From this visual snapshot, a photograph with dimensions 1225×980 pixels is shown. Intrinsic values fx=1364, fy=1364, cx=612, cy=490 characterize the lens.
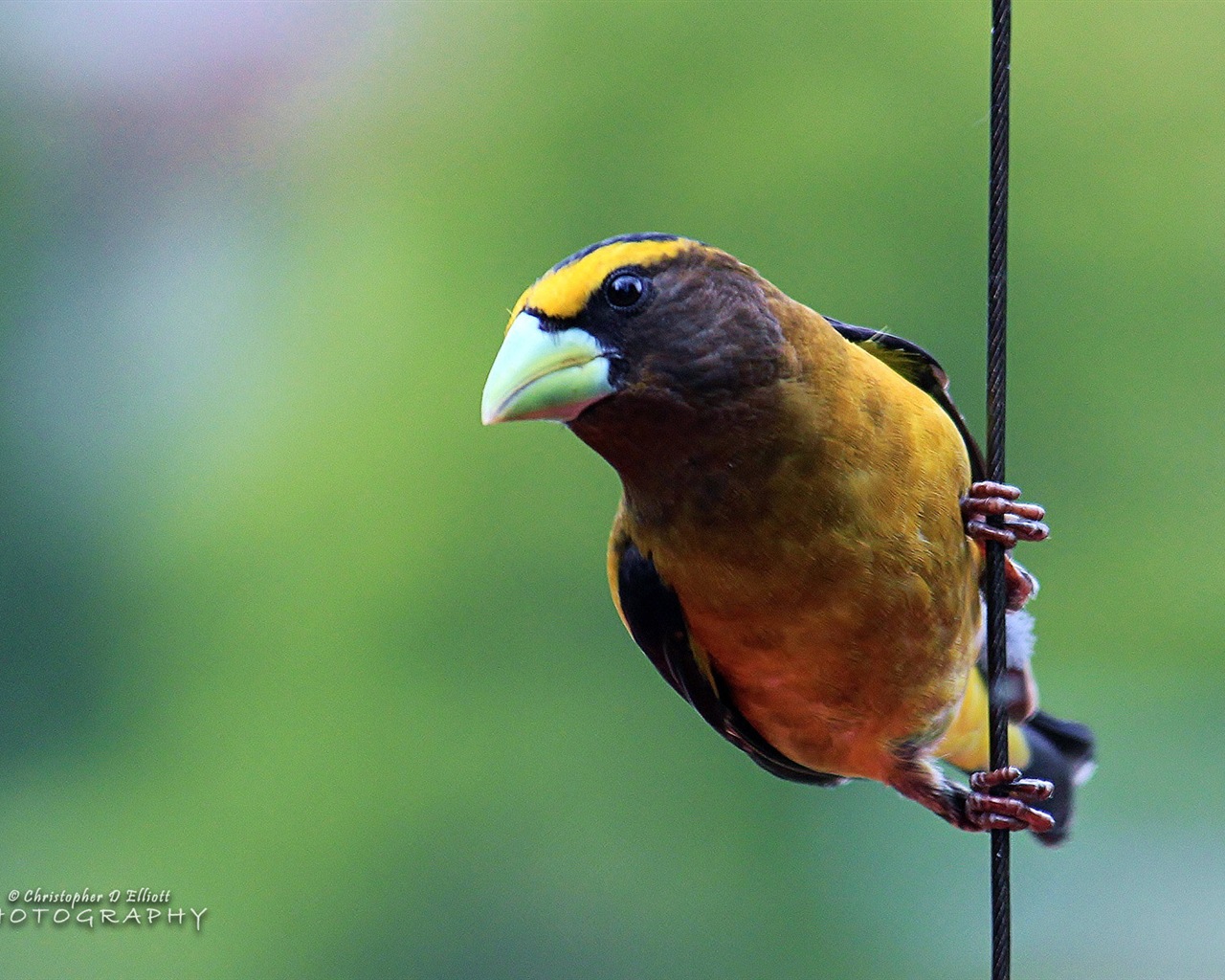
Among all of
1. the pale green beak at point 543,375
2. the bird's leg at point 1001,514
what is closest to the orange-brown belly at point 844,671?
the bird's leg at point 1001,514

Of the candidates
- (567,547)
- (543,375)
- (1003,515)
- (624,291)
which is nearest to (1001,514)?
(1003,515)

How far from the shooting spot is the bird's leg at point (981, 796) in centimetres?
246

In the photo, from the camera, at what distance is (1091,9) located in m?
8.08

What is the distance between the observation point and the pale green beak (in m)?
1.87

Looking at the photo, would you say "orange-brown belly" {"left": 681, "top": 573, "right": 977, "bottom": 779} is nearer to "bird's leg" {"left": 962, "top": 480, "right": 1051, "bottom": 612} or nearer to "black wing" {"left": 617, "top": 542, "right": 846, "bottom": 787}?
"black wing" {"left": 617, "top": 542, "right": 846, "bottom": 787}

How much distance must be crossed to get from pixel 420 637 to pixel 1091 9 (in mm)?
5432

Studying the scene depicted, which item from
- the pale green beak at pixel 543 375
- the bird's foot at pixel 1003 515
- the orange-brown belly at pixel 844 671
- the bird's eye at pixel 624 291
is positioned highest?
the bird's eye at pixel 624 291

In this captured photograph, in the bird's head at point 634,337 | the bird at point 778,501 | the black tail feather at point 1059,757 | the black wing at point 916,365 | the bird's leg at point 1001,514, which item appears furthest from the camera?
the black tail feather at point 1059,757

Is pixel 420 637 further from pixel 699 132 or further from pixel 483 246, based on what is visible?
pixel 699 132

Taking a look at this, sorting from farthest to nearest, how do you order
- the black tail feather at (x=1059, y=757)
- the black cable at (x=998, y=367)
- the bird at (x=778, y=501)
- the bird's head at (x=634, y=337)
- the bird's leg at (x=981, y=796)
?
the black tail feather at (x=1059, y=757)
the bird's leg at (x=981, y=796)
the bird at (x=778, y=501)
the bird's head at (x=634, y=337)
the black cable at (x=998, y=367)

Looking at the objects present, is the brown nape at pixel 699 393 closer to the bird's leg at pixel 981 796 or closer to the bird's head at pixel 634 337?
the bird's head at pixel 634 337

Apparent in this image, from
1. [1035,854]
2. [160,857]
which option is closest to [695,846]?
[1035,854]

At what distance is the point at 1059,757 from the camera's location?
127 inches

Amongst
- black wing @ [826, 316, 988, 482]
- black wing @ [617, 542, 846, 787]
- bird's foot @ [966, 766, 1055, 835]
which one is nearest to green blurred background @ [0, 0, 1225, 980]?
black wing @ [826, 316, 988, 482]
